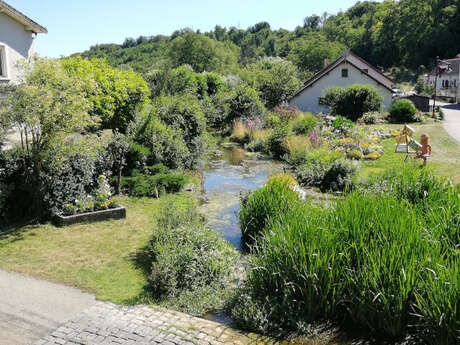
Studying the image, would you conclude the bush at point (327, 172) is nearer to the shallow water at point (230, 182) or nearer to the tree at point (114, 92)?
the shallow water at point (230, 182)

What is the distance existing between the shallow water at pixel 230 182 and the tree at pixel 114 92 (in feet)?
13.9

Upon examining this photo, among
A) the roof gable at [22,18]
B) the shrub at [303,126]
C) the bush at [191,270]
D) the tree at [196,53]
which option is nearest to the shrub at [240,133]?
the shrub at [303,126]

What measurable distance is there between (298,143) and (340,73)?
19653 millimetres

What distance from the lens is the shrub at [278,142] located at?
21.0 metres

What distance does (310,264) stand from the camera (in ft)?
19.1

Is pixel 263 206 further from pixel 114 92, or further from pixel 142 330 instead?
pixel 114 92

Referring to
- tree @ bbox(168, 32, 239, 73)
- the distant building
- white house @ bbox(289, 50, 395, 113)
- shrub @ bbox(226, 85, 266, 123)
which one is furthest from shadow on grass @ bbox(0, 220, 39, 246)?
tree @ bbox(168, 32, 239, 73)

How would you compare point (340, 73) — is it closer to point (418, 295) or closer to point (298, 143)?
point (298, 143)

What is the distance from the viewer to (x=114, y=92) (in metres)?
16.6

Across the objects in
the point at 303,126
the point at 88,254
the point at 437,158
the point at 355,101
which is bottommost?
the point at 88,254

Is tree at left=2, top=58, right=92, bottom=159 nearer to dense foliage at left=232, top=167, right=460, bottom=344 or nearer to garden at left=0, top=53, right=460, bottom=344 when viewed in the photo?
garden at left=0, top=53, right=460, bottom=344

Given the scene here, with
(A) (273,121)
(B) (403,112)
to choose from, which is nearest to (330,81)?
(B) (403,112)

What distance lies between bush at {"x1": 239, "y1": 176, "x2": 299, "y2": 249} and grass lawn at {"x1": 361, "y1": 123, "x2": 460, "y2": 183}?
5.56m

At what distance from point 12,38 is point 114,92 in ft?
25.7
